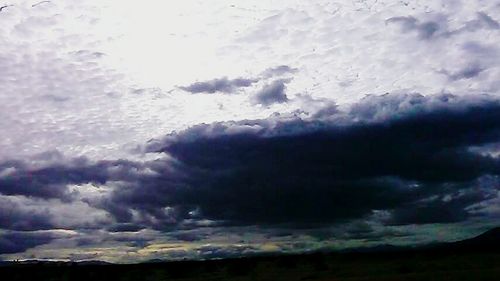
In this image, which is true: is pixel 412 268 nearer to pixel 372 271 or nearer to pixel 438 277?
pixel 372 271

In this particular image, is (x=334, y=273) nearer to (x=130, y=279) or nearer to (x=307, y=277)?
(x=307, y=277)

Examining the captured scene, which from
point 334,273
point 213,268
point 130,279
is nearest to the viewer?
point 334,273

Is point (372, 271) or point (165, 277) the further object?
point (165, 277)

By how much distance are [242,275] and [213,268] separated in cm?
2534

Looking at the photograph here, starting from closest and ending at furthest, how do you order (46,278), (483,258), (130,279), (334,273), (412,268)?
(412,268)
(334,273)
(483,258)
(130,279)
(46,278)

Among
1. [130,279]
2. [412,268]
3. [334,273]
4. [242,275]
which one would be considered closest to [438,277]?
[412,268]

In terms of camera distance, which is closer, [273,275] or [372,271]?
[372,271]

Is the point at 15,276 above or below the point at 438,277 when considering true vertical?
above

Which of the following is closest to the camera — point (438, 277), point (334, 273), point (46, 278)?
point (438, 277)

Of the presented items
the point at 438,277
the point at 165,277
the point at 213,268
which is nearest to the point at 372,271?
the point at 438,277

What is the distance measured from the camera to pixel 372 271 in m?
72.9

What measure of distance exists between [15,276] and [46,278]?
5339 millimetres

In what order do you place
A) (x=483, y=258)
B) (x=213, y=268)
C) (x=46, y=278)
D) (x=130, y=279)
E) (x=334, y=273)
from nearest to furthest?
(x=334, y=273), (x=483, y=258), (x=130, y=279), (x=46, y=278), (x=213, y=268)

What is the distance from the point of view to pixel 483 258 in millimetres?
80750
